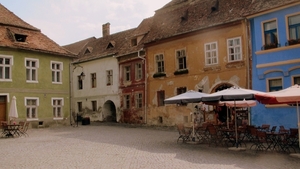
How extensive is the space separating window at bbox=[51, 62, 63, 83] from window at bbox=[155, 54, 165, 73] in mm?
8050

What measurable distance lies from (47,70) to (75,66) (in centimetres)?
1088

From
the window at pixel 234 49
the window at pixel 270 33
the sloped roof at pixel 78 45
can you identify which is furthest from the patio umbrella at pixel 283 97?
the sloped roof at pixel 78 45

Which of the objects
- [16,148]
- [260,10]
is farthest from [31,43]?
[260,10]

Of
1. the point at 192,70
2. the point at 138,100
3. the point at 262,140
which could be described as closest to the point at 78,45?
the point at 138,100

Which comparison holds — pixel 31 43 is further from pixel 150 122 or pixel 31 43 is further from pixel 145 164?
pixel 145 164

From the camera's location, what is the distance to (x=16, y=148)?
13844 millimetres

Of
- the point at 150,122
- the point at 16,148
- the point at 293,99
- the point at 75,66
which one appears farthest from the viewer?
the point at 75,66

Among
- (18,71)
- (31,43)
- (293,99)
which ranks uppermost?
(31,43)

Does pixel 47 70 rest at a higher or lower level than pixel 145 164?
higher

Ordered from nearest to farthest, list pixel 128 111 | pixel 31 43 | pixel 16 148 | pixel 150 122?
pixel 16 148 → pixel 31 43 → pixel 150 122 → pixel 128 111

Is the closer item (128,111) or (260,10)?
(260,10)

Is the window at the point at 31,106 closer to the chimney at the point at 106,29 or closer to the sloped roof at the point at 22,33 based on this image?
the sloped roof at the point at 22,33

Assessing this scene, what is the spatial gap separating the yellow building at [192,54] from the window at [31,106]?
358 inches

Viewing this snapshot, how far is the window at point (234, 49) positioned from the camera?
21359 mm
